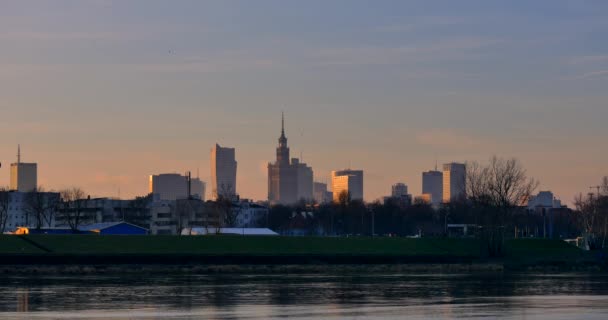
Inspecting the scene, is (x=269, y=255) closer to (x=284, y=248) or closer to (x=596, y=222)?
(x=284, y=248)

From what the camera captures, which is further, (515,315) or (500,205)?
(500,205)

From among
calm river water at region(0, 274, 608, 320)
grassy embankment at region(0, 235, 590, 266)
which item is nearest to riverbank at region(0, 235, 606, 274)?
grassy embankment at region(0, 235, 590, 266)

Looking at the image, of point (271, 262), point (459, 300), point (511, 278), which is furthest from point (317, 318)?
point (271, 262)

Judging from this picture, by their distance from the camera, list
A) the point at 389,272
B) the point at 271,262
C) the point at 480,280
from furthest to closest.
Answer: the point at 271,262, the point at 389,272, the point at 480,280

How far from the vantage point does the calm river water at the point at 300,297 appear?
4522cm

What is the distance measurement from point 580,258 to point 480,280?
39.7 meters

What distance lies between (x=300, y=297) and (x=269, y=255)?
44713 millimetres

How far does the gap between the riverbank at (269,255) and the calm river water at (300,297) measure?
13207mm

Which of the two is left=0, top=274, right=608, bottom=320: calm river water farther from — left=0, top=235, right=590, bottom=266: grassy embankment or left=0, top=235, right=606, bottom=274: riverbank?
left=0, top=235, right=590, bottom=266: grassy embankment

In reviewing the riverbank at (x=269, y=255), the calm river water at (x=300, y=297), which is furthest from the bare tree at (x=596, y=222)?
the calm river water at (x=300, y=297)

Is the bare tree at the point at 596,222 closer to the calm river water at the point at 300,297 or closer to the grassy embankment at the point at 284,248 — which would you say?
the grassy embankment at the point at 284,248

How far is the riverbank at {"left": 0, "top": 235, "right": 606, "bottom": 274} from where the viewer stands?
289 feet

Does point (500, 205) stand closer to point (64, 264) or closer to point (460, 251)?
point (460, 251)

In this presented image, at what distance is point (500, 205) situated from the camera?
122 m
